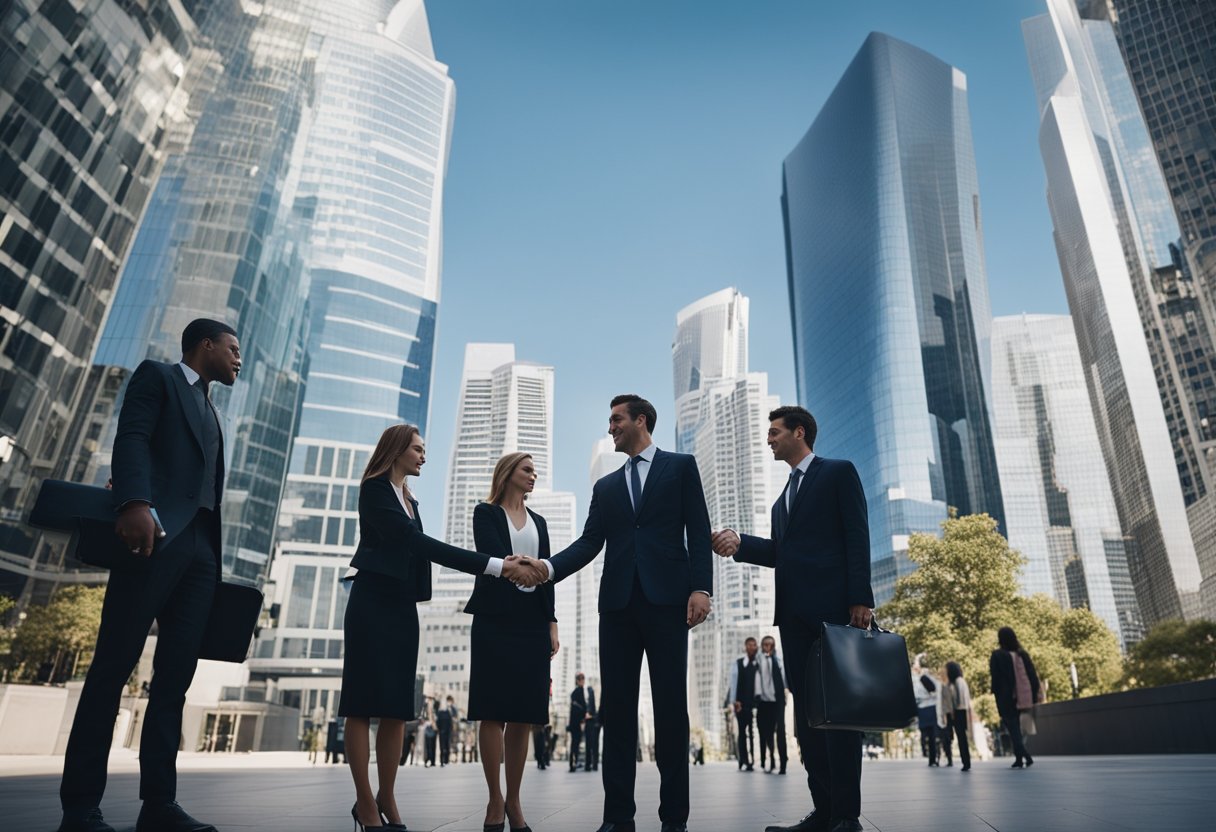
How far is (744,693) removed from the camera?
1438cm

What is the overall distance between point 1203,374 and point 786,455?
93869 millimetres

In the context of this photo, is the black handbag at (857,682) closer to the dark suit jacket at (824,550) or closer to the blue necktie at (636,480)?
the dark suit jacket at (824,550)

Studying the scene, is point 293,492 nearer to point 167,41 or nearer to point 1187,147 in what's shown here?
point 167,41

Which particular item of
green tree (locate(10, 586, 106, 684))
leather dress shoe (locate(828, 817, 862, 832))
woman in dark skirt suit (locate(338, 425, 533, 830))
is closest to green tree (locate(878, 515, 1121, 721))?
leather dress shoe (locate(828, 817, 862, 832))

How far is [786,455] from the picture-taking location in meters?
4.99

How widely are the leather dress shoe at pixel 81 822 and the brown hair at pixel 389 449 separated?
1.92 meters

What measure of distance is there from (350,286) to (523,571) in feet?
396

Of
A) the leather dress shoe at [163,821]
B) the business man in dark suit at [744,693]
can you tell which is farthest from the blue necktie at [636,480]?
the business man in dark suit at [744,693]

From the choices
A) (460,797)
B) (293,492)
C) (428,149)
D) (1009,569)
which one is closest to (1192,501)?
(1009,569)

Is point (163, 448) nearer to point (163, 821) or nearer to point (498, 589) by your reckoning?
point (163, 821)

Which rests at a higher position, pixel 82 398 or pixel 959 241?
pixel 959 241

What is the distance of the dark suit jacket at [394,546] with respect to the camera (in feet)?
13.7

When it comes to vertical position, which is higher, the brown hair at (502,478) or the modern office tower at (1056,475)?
the modern office tower at (1056,475)

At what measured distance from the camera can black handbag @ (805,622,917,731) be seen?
12.6 ft
